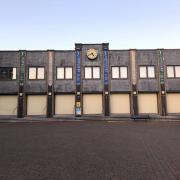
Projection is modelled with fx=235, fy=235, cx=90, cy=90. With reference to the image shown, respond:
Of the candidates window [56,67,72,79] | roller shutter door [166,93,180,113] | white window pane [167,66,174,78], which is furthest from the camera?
window [56,67,72,79]

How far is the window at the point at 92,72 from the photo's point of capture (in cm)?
3372

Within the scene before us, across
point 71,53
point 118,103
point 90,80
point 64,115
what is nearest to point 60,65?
point 71,53

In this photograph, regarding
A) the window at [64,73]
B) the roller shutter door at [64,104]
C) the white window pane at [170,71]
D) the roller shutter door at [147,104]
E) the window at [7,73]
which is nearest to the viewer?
the roller shutter door at [147,104]

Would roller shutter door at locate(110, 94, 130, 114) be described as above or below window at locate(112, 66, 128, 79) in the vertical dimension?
below

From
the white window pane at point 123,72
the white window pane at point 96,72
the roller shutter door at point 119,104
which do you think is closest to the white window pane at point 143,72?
the white window pane at point 123,72

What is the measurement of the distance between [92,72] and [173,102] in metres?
12.2

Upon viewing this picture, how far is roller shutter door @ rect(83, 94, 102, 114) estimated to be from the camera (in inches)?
1307

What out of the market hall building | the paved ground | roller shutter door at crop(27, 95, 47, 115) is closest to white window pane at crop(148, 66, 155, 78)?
the market hall building

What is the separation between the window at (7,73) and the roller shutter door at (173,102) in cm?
2217

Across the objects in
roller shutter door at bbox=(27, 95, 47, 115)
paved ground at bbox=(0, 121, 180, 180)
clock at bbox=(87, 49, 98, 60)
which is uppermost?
clock at bbox=(87, 49, 98, 60)

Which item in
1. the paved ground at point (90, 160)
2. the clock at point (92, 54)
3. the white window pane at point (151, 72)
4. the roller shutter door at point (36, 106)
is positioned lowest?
the paved ground at point (90, 160)

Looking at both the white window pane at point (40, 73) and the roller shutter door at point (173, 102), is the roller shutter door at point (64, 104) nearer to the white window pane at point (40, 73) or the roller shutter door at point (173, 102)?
the white window pane at point (40, 73)

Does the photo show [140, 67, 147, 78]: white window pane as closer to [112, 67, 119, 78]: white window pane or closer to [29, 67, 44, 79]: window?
[112, 67, 119, 78]: white window pane

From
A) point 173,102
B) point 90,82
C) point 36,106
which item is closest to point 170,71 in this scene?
point 173,102
